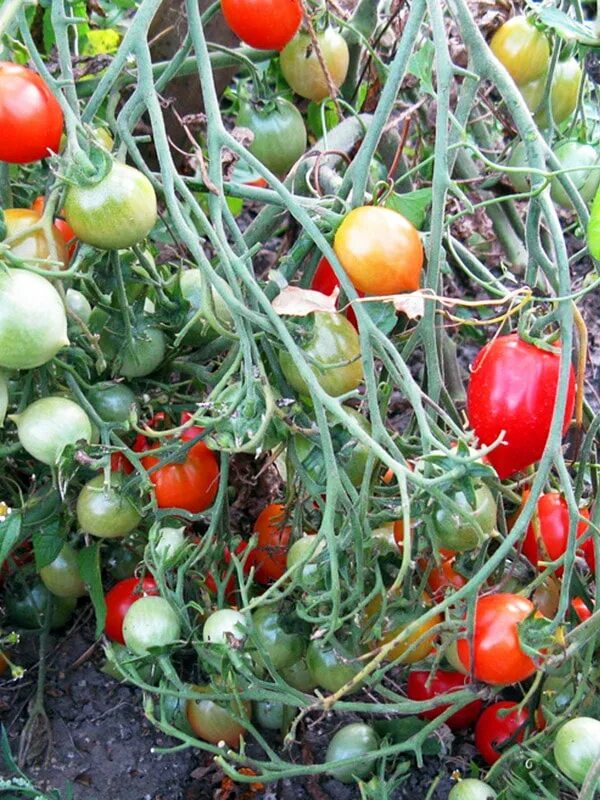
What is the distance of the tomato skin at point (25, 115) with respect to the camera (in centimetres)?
97

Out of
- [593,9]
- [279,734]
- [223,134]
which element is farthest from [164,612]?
[593,9]

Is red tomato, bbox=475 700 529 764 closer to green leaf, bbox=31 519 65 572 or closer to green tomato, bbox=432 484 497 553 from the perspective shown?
green tomato, bbox=432 484 497 553

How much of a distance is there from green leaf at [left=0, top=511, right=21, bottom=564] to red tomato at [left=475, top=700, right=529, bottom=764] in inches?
25.6

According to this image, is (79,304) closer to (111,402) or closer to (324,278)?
(111,402)

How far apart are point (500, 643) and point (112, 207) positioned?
620 millimetres

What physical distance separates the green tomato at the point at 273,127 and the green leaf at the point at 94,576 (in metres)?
0.65

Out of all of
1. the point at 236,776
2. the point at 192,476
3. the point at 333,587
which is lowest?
the point at 236,776

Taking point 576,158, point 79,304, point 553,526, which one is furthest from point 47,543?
point 576,158

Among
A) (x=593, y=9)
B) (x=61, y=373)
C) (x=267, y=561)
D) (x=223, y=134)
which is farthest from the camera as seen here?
(x=593, y=9)

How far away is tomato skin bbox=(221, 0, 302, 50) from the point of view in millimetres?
1225

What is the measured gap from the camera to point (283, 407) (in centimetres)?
104

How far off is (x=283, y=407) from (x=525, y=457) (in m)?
0.27

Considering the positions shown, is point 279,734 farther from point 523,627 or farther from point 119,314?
point 119,314

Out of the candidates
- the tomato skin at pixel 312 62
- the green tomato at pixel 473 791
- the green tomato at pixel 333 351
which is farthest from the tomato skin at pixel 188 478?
the tomato skin at pixel 312 62
